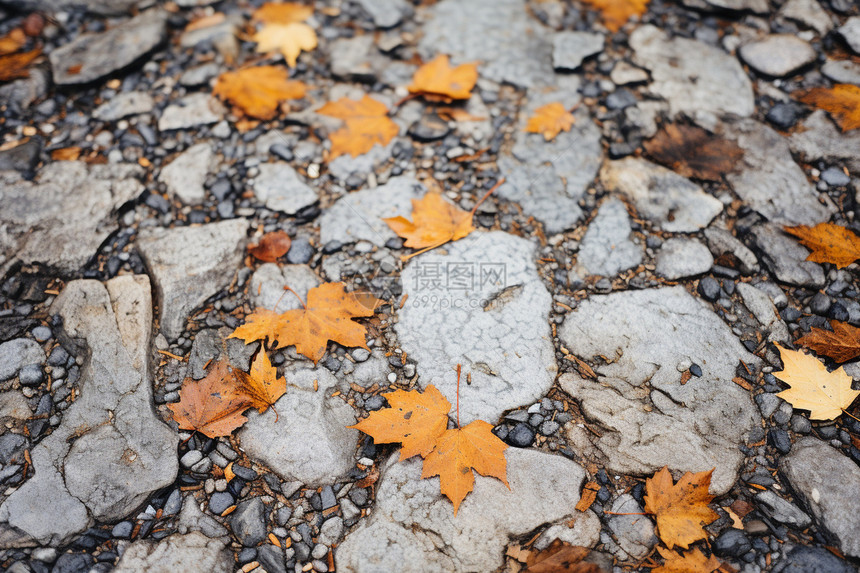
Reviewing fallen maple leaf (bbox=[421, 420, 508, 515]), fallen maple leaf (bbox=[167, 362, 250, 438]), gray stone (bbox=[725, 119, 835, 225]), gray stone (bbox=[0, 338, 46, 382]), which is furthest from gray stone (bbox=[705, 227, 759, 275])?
gray stone (bbox=[0, 338, 46, 382])

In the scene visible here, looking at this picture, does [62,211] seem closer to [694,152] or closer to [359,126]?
[359,126]

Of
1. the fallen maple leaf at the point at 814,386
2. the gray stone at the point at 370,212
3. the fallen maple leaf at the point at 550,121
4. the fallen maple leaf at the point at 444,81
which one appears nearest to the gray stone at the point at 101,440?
the gray stone at the point at 370,212

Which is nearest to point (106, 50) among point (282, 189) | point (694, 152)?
point (282, 189)

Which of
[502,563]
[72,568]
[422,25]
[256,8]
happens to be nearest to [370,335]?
[502,563]

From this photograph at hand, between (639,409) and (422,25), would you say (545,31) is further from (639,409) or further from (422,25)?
(639,409)

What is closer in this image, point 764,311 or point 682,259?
point 764,311

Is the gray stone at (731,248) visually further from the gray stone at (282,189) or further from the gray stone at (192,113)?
the gray stone at (192,113)
